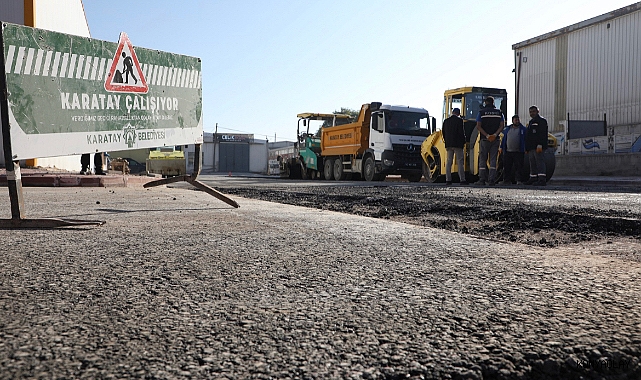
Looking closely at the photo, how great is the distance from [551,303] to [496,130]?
1050 centimetres

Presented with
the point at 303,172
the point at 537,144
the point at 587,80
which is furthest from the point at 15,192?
the point at 587,80

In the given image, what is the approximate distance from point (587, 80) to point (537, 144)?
61.4 feet

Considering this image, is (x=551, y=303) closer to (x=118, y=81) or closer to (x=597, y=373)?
(x=597, y=373)

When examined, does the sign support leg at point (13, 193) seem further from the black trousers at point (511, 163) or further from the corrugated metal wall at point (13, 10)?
the corrugated metal wall at point (13, 10)

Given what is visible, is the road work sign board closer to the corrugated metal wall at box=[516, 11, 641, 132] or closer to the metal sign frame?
the metal sign frame

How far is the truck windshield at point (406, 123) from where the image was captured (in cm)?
1691

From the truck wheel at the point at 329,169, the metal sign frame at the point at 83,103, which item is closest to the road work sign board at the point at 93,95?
the metal sign frame at the point at 83,103

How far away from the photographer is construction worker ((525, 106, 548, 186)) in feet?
37.3

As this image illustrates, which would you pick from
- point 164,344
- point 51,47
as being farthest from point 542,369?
point 51,47

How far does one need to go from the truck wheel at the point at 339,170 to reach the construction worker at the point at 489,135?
8.76m

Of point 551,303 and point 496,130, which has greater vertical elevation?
point 496,130

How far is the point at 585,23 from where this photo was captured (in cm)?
2711

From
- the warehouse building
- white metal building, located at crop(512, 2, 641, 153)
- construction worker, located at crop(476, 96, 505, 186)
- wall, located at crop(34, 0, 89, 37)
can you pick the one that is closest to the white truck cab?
construction worker, located at crop(476, 96, 505, 186)

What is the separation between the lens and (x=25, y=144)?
12.1 feet
